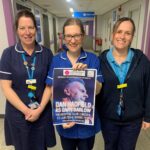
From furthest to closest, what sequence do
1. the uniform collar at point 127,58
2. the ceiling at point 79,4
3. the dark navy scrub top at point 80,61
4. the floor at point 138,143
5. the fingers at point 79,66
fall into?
the ceiling at point 79,4 → the floor at point 138,143 → the uniform collar at point 127,58 → the dark navy scrub top at point 80,61 → the fingers at point 79,66

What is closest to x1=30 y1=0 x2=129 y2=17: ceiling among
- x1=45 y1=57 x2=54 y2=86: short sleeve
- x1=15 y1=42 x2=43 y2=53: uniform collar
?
x1=15 y1=42 x2=43 y2=53: uniform collar

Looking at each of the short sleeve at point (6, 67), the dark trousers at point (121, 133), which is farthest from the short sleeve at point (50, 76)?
the dark trousers at point (121, 133)

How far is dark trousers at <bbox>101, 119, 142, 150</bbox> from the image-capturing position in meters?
1.44

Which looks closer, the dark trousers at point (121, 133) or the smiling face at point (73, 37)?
the smiling face at point (73, 37)

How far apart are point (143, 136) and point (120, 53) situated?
5.42 ft

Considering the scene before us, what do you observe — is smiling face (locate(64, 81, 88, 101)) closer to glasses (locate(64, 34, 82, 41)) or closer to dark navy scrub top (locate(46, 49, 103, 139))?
dark navy scrub top (locate(46, 49, 103, 139))

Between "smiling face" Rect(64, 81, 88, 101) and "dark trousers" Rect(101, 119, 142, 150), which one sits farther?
"dark trousers" Rect(101, 119, 142, 150)

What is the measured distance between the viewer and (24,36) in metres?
1.28

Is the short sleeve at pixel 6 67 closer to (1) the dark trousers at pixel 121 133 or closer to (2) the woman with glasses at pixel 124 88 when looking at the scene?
(2) the woman with glasses at pixel 124 88

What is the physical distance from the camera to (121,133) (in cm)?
149

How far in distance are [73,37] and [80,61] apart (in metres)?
0.18

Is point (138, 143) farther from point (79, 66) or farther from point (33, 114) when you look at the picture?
point (79, 66)

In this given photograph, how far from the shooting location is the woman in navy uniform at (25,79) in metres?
1.31

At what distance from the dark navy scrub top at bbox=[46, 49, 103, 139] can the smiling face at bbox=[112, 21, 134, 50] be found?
214mm
